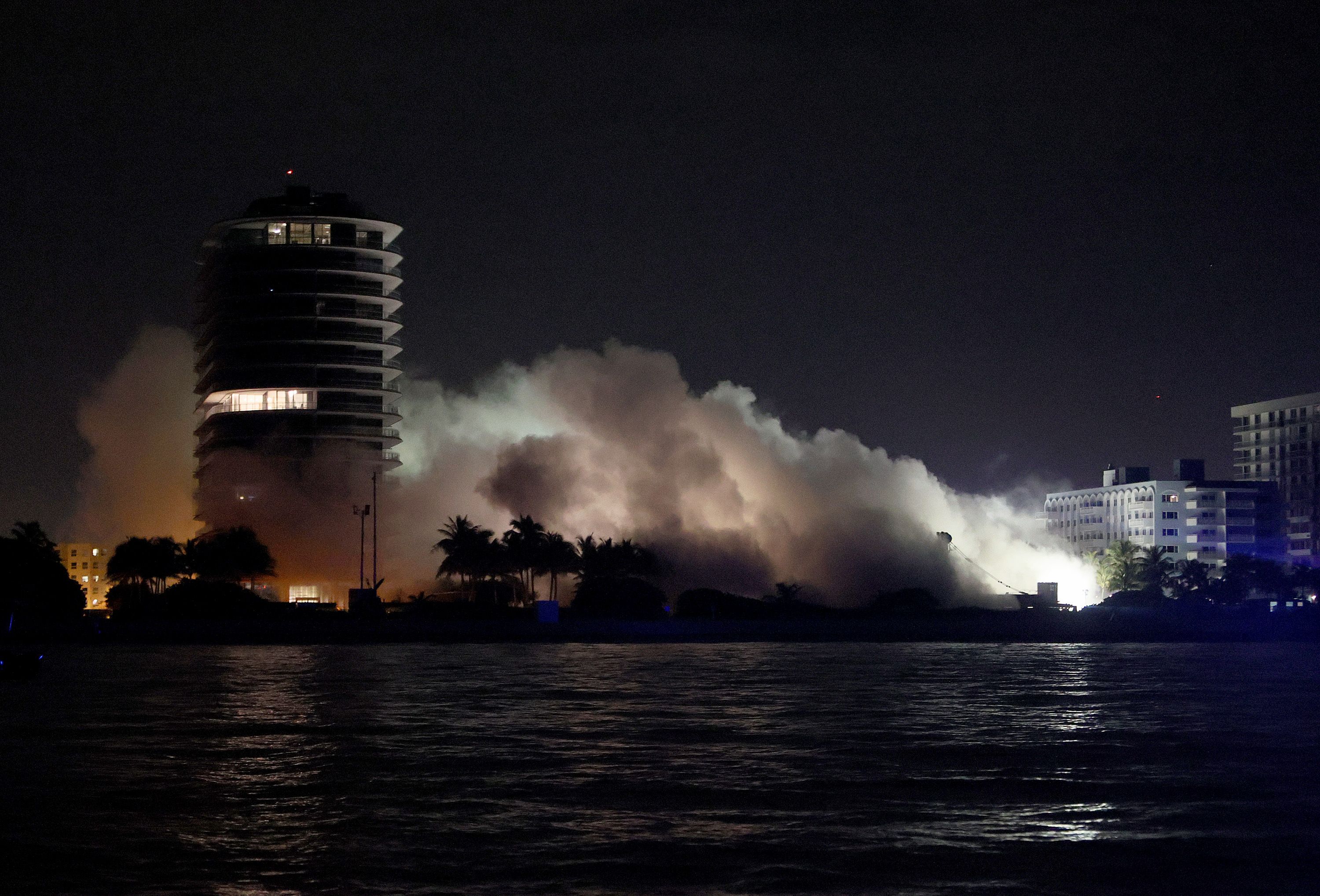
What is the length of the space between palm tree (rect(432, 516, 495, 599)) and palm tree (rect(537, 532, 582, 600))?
4.99m

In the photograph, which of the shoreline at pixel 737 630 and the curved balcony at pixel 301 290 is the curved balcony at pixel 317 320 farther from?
the shoreline at pixel 737 630

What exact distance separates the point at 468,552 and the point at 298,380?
94.4ft

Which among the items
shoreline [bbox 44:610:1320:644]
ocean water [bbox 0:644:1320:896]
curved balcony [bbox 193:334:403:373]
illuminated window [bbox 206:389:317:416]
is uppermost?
curved balcony [bbox 193:334:403:373]

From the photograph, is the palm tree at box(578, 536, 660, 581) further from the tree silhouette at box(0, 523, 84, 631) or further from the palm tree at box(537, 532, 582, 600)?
the tree silhouette at box(0, 523, 84, 631)

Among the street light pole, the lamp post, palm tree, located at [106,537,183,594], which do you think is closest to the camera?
palm tree, located at [106,537,183,594]

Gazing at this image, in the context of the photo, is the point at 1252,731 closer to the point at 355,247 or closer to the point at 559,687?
the point at 559,687

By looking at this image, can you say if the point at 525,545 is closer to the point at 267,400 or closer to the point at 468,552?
the point at 468,552

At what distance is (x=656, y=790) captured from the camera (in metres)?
33.5

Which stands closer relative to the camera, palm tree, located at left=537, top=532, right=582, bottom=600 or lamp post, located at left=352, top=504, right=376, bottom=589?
palm tree, located at left=537, top=532, right=582, bottom=600

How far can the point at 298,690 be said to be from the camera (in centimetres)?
6506

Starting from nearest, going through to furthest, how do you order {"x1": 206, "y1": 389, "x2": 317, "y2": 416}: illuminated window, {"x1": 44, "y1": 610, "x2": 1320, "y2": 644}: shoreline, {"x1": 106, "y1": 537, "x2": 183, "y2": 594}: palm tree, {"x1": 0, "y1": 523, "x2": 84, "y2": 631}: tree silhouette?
1. {"x1": 44, "y1": 610, "x2": 1320, "y2": 644}: shoreline
2. {"x1": 0, "y1": 523, "x2": 84, "y2": 631}: tree silhouette
3. {"x1": 106, "y1": 537, "x2": 183, "y2": 594}: palm tree
4. {"x1": 206, "y1": 389, "x2": 317, "y2": 416}: illuminated window

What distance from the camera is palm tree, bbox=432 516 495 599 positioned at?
161m

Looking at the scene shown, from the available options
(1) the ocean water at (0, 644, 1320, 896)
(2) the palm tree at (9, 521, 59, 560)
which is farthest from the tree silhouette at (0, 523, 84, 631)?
(1) the ocean water at (0, 644, 1320, 896)

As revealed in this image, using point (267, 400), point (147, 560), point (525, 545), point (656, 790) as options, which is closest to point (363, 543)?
point (525, 545)
